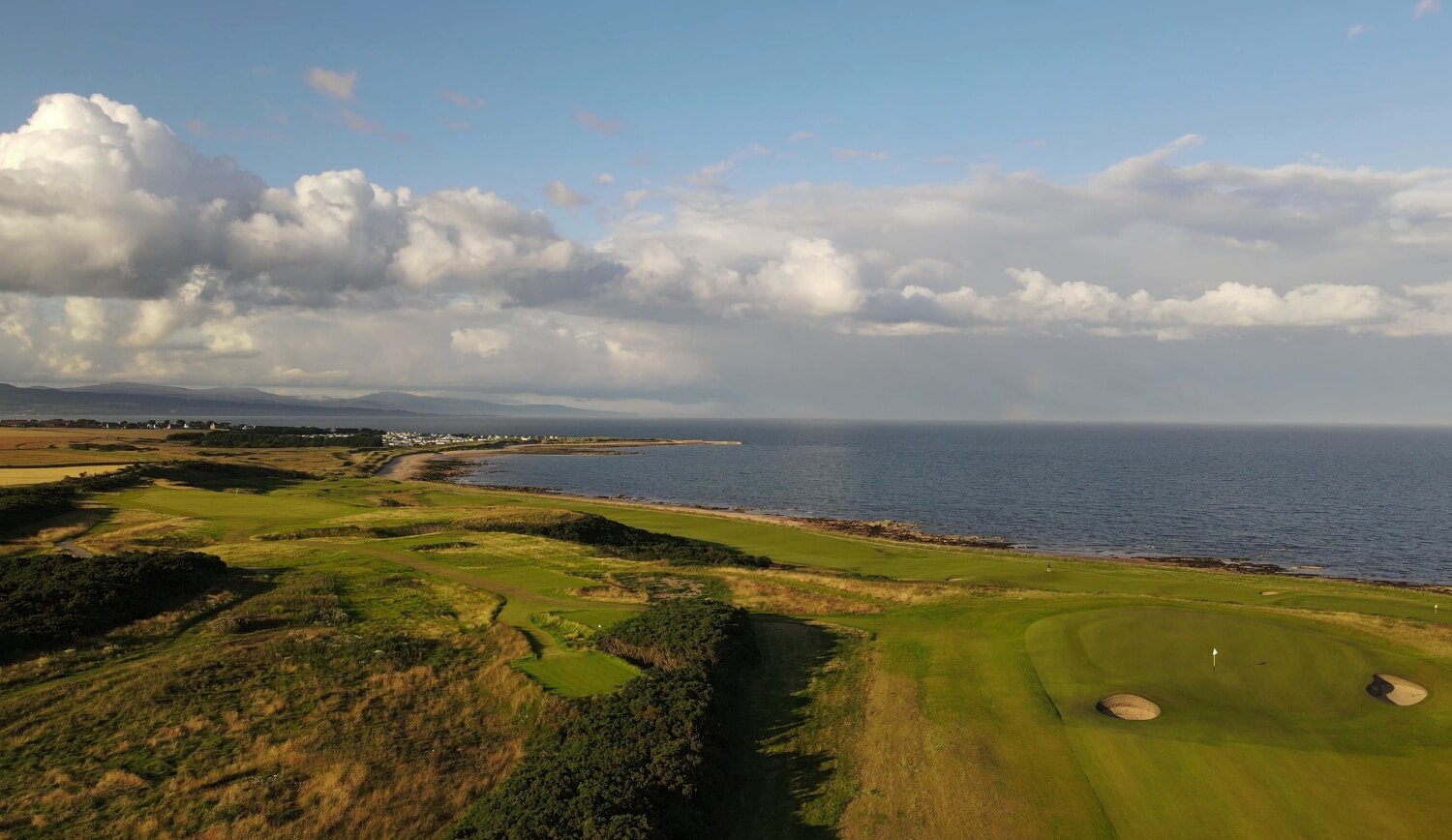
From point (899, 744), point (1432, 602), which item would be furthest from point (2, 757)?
point (1432, 602)

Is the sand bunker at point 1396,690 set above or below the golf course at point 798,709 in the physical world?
above

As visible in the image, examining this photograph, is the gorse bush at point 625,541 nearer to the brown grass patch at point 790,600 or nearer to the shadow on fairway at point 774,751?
the brown grass patch at point 790,600

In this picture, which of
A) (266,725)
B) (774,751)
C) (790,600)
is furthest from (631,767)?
(790,600)

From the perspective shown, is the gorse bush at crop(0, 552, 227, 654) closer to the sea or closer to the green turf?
the green turf

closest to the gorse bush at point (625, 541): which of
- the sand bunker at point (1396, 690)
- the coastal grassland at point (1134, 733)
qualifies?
the coastal grassland at point (1134, 733)

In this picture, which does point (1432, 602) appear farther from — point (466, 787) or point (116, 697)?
point (116, 697)

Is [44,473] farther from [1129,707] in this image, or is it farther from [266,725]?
[1129,707]

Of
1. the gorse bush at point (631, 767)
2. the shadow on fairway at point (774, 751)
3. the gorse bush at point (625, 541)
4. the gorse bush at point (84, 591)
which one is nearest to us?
the gorse bush at point (631, 767)
